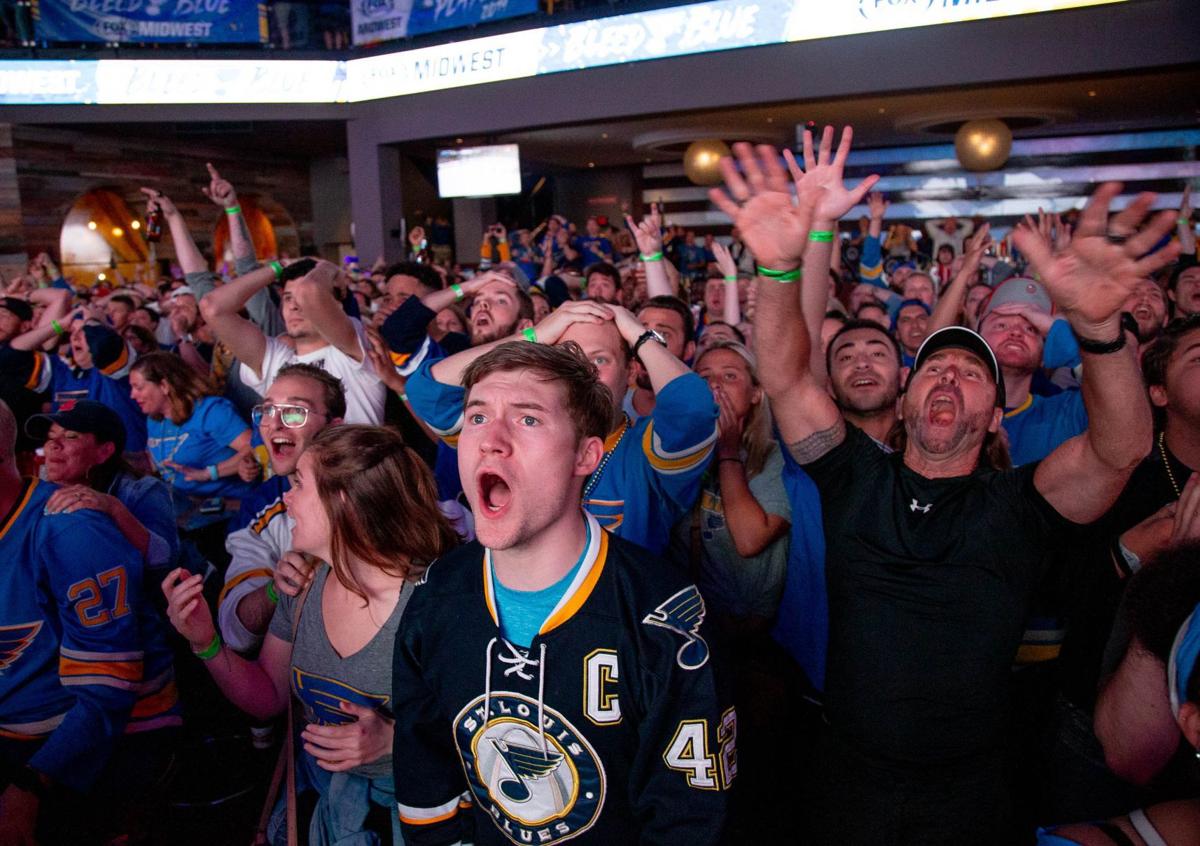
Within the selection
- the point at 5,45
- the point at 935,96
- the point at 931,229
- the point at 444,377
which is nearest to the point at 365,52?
the point at 5,45

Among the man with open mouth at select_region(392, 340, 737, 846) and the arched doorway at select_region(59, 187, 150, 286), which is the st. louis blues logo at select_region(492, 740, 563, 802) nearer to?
the man with open mouth at select_region(392, 340, 737, 846)

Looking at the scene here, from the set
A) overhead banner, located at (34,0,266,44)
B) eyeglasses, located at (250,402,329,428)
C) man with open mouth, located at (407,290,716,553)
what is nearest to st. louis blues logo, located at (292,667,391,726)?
man with open mouth, located at (407,290,716,553)

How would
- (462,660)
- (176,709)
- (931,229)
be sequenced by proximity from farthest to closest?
1. (931,229)
2. (176,709)
3. (462,660)

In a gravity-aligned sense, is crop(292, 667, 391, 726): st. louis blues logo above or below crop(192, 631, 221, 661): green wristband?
below

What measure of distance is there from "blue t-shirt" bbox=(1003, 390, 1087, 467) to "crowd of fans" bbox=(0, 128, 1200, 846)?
1 centimetres

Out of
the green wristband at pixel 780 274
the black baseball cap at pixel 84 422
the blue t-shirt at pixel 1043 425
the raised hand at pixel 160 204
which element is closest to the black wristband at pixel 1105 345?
the green wristband at pixel 780 274

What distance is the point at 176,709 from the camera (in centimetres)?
232

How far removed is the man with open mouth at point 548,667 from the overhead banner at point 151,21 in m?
13.0

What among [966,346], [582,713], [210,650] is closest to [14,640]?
[210,650]

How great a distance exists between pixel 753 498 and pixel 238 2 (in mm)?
12907

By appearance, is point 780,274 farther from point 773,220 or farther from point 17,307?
point 17,307

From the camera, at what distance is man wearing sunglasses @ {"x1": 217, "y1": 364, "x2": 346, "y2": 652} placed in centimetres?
230

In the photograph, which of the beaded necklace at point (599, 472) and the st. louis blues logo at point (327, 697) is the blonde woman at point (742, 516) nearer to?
the beaded necklace at point (599, 472)

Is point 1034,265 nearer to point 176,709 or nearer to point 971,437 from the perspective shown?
point 971,437
